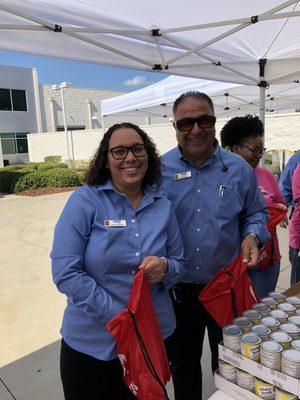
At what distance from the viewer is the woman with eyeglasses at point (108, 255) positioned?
1527 millimetres

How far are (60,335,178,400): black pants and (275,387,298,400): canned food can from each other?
2.33 ft

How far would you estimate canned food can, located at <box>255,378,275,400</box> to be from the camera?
1252mm

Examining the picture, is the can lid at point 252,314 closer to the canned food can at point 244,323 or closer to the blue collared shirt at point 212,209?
the canned food can at point 244,323

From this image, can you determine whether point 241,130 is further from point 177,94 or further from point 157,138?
point 157,138

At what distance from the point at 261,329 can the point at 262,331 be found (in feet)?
0.05

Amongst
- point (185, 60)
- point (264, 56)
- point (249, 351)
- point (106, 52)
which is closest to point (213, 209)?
point (249, 351)

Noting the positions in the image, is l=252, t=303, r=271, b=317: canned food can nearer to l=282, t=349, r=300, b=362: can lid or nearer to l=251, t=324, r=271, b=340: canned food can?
l=251, t=324, r=271, b=340: canned food can

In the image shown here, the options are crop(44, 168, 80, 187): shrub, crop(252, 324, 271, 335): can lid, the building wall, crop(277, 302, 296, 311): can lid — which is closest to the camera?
crop(252, 324, 271, 335): can lid

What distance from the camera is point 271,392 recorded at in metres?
1.26

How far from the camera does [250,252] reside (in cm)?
183

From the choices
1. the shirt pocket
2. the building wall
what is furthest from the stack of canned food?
the building wall

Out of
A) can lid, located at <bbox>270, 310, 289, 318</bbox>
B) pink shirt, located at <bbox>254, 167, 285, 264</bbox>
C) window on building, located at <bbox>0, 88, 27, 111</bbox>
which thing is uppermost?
window on building, located at <bbox>0, 88, 27, 111</bbox>

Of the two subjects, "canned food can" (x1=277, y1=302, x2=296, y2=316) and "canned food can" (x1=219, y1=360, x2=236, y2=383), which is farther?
"canned food can" (x1=277, y1=302, x2=296, y2=316)

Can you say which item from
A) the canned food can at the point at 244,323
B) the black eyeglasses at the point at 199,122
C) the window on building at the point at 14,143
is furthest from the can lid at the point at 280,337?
the window on building at the point at 14,143
